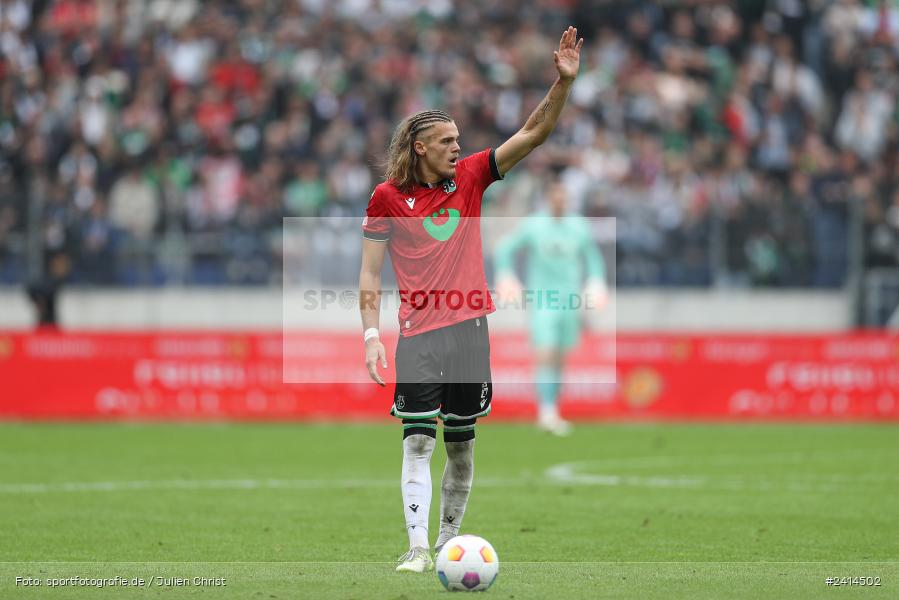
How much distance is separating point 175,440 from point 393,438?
2.51m

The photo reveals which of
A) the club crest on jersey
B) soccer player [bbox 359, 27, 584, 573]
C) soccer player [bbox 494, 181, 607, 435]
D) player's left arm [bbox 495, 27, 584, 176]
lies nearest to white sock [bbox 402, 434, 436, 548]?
soccer player [bbox 359, 27, 584, 573]

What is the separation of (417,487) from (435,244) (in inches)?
51.3

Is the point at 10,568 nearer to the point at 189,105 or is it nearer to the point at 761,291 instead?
the point at 761,291

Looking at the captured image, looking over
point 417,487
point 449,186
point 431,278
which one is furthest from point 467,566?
point 449,186

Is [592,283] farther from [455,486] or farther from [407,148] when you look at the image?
[407,148]

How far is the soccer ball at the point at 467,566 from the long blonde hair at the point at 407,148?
201 cm

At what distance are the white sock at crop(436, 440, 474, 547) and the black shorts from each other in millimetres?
207

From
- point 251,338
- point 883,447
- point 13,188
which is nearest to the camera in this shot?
point 883,447

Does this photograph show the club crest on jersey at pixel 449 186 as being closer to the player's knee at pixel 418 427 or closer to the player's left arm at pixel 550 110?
the player's left arm at pixel 550 110

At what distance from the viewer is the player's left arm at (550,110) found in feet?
24.5

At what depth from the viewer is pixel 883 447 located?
1552 cm

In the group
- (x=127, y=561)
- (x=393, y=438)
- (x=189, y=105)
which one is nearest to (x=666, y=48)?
(x=189, y=105)

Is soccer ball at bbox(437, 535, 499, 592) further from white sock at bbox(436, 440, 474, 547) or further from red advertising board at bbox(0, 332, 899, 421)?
red advertising board at bbox(0, 332, 899, 421)

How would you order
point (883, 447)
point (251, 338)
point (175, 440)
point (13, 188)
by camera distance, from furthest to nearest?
point (13, 188) → point (251, 338) → point (175, 440) → point (883, 447)
